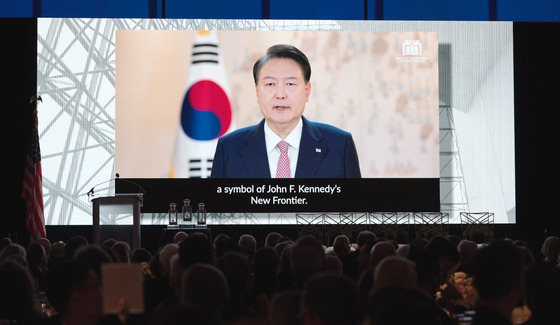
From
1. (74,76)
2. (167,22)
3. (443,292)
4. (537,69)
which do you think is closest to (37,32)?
(74,76)

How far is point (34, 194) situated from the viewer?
10.3m

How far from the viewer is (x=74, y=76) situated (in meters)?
12.6

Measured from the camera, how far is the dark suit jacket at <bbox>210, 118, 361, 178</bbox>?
40.6 ft

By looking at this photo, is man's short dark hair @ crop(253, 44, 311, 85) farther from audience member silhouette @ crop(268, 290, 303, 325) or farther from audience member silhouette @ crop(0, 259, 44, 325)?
audience member silhouette @ crop(268, 290, 303, 325)

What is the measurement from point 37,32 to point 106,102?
5.43 ft

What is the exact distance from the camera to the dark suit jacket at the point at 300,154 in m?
12.4

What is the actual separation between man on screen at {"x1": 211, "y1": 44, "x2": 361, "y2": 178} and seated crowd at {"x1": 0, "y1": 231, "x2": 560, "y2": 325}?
702 centimetres

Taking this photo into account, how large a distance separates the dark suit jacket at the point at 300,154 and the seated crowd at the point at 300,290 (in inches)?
276

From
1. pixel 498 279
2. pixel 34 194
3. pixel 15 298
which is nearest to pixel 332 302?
pixel 498 279

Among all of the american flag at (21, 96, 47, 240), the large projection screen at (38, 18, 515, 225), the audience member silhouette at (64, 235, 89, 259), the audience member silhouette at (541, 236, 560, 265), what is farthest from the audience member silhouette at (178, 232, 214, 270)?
the large projection screen at (38, 18, 515, 225)

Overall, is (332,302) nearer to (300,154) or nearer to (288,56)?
(300,154)

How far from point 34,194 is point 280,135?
4075mm

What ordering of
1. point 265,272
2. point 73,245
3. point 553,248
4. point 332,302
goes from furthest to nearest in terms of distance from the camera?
1. point 553,248
2. point 73,245
3. point 265,272
4. point 332,302

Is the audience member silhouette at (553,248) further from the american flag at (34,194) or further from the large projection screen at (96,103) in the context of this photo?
the american flag at (34,194)
